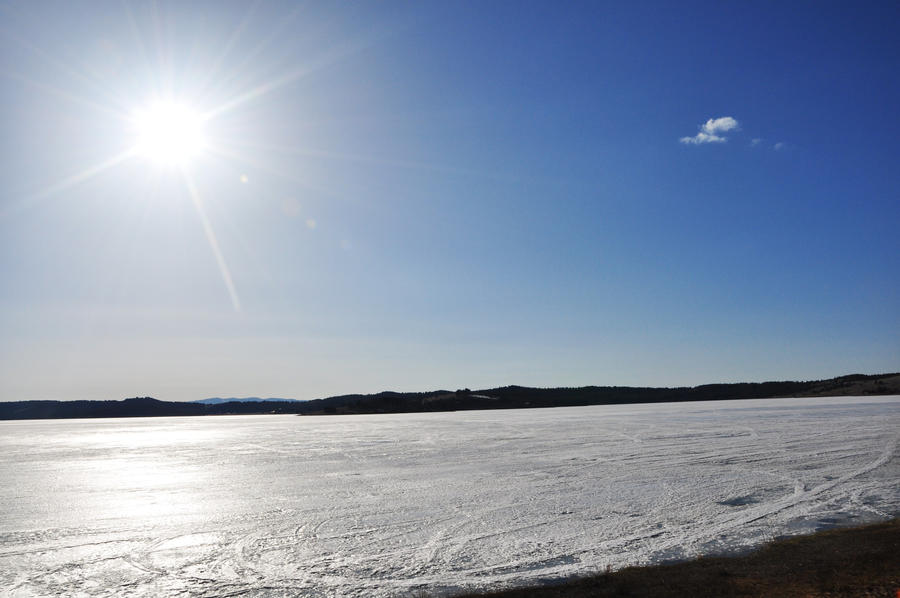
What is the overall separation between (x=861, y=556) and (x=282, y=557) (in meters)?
7.29

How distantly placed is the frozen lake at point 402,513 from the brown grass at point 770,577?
516 millimetres

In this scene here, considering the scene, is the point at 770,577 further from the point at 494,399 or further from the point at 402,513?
the point at 494,399

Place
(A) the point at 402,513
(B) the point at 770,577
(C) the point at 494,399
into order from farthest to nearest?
(C) the point at 494,399
(A) the point at 402,513
(B) the point at 770,577

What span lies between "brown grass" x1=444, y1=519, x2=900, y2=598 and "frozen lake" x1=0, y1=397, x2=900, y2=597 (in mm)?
516

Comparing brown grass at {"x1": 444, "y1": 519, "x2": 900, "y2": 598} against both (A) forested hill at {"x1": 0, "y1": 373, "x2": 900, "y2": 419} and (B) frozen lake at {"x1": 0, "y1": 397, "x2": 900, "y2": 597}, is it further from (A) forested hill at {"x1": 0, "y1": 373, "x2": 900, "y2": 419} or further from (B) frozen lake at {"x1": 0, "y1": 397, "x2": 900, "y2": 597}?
(A) forested hill at {"x1": 0, "y1": 373, "x2": 900, "y2": 419}

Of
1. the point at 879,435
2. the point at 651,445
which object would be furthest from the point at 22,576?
the point at 879,435

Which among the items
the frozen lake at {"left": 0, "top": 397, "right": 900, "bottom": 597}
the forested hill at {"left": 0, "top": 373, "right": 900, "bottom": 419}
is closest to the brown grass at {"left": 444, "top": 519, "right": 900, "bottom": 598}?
the frozen lake at {"left": 0, "top": 397, "right": 900, "bottom": 597}

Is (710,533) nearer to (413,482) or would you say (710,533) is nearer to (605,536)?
(605,536)

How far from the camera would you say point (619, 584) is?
6.20 m

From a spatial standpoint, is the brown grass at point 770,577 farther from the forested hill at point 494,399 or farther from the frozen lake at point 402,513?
the forested hill at point 494,399

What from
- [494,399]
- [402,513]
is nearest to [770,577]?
[402,513]

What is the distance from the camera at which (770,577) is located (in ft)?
20.8

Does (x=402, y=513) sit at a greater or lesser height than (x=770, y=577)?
greater

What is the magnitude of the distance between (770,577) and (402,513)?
5721mm
